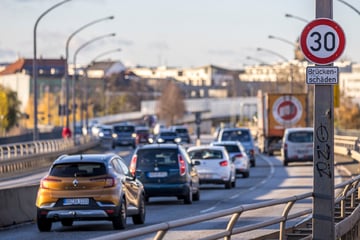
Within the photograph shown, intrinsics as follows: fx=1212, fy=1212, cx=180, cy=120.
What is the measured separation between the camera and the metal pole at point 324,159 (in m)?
15.2

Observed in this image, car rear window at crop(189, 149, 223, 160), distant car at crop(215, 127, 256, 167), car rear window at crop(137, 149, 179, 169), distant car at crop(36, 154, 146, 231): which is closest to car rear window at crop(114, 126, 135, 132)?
distant car at crop(215, 127, 256, 167)

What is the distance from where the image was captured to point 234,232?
40.4 ft

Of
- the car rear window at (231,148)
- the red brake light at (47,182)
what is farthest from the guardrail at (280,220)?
the car rear window at (231,148)

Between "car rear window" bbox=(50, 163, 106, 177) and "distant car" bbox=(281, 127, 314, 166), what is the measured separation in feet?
105

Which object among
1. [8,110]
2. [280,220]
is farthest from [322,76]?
[8,110]

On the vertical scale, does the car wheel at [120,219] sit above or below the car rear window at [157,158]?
below

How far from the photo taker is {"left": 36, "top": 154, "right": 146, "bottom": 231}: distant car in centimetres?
2148

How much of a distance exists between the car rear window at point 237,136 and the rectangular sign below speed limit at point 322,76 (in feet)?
137

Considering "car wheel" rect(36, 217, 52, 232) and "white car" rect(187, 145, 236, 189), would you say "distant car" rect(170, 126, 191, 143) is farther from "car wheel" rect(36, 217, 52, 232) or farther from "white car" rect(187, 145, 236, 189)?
"car wheel" rect(36, 217, 52, 232)

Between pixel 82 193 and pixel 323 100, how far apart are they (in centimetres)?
746

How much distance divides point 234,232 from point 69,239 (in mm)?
8368

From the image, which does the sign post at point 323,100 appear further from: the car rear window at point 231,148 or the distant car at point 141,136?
the distant car at point 141,136

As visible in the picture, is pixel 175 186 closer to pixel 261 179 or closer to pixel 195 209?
pixel 195 209

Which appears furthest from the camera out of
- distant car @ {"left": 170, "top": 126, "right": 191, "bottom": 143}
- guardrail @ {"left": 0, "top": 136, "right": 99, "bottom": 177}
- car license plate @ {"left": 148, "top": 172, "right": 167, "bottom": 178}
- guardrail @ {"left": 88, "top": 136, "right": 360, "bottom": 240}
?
distant car @ {"left": 170, "top": 126, "right": 191, "bottom": 143}
